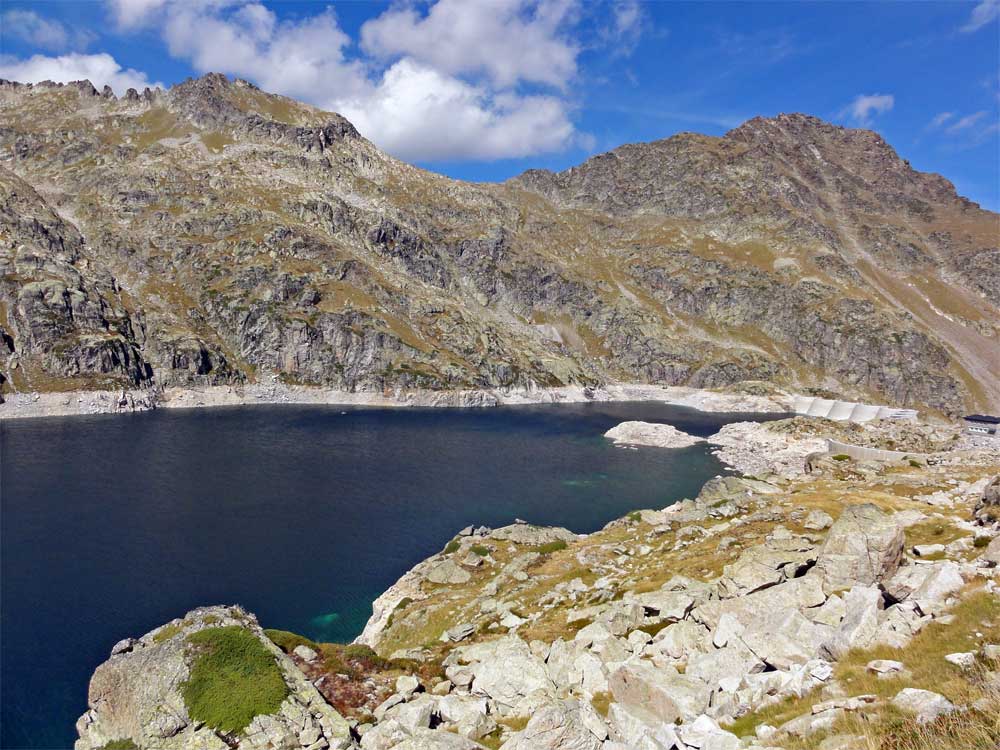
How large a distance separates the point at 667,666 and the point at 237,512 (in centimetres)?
8399

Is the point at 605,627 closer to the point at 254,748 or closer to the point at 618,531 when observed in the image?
the point at 254,748

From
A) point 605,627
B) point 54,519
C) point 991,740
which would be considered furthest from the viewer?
point 54,519

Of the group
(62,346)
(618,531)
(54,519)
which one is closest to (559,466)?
(618,531)

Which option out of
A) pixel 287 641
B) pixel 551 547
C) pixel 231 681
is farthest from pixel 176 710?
pixel 551 547

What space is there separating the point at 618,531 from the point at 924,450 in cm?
8498

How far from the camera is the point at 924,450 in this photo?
109250 millimetres

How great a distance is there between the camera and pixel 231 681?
22906 millimetres

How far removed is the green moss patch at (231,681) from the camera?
21.4 metres

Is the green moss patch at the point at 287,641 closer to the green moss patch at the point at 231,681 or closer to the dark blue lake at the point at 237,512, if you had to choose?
the green moss patch at the point at 231,681

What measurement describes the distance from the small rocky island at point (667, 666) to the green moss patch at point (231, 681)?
0.07m

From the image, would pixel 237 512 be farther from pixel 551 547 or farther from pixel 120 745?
pixel 120 745

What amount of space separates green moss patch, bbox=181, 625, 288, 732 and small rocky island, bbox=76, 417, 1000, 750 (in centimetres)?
7

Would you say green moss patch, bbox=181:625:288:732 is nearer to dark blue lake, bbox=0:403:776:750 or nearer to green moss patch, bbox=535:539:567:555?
dark blue lake, bbox=0:403:776:750

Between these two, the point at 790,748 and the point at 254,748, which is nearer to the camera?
the point at 790,748
